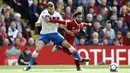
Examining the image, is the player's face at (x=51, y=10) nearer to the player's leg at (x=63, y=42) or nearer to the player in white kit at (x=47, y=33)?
the player in white kit at (x=47, y=33)

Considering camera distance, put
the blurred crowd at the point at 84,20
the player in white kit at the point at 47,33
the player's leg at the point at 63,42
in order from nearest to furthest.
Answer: the player in white kit at the point at 47,33 → the player's leg at the point at 63,42 → the blurred crowd at the point at 84,20

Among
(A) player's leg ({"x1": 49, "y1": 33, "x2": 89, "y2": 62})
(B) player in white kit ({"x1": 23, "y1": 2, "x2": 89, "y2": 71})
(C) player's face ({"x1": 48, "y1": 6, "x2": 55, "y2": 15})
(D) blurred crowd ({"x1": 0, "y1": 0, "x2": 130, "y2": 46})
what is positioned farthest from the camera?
(D) blurred crowd ({"x1": 0, "y1": 0, "x2": 130, "y2": 46})

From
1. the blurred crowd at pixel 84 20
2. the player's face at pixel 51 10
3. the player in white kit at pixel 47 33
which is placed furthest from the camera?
the blurred crowd at pixel 84 20

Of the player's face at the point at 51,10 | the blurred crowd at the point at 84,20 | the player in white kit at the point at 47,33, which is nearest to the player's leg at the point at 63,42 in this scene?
the player in white kit at the point at 47,33

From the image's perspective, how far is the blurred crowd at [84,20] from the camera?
2378cm

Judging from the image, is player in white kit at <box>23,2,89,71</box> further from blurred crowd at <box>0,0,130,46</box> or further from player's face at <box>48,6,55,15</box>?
blurred crowd at <box>0,0,130,46</box>

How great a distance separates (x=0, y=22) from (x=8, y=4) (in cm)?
171

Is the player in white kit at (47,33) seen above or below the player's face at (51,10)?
below

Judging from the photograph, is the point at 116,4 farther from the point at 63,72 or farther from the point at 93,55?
the point at 63,72

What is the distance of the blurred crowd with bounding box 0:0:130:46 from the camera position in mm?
23781

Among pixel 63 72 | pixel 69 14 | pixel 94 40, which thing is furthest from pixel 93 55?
pixel 63 72

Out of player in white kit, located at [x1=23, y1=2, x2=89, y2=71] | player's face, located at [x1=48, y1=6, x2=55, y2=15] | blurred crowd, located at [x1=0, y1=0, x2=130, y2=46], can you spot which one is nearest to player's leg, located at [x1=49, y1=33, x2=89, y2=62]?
player in white kit, located at [x1=23, y1=2, x2=89, y2=71]

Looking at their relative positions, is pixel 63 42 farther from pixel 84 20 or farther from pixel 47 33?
pixel 84 20

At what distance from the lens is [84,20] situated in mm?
25031
